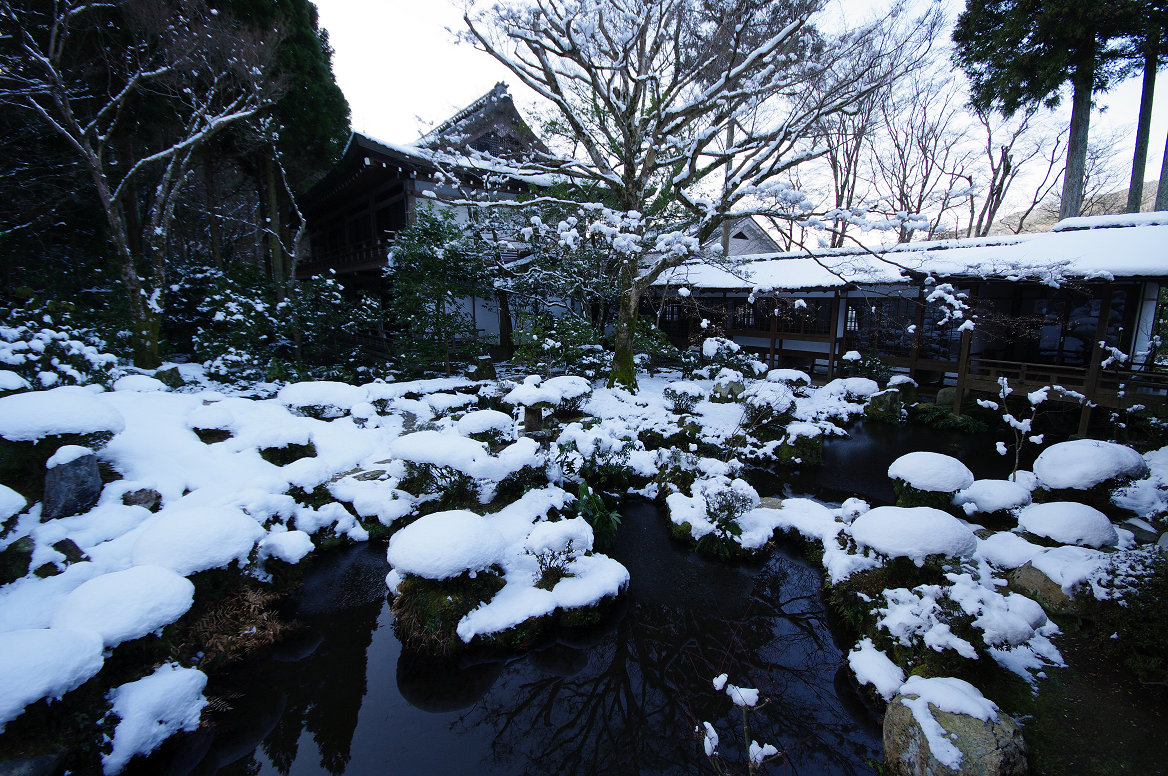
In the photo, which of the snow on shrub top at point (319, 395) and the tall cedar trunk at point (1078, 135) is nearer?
the snow on shrub top at point (319, 395)

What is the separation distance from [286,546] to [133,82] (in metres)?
11.0

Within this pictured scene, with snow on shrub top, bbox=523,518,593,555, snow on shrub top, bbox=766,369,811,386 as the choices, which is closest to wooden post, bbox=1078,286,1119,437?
snow on shrub top, bbox=766,369,811,386

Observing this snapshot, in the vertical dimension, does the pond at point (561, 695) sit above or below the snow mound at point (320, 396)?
below

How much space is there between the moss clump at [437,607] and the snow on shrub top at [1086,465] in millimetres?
7820

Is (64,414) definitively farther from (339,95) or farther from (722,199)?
(339,95)

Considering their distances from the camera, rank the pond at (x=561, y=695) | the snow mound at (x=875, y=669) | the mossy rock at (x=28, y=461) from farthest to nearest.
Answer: the mossy rock at (x=28, y=461) < the snow mound at (x=875, y=669) < the pond at (x=561, y=695)

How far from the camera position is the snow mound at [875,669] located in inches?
167

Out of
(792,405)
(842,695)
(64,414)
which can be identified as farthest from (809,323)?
(64,414)

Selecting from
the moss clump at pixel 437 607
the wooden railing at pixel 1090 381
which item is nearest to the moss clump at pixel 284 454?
the moss clump at pixel 437 607

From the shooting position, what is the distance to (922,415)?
40.0 ft

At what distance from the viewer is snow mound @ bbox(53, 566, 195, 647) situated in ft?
12.4

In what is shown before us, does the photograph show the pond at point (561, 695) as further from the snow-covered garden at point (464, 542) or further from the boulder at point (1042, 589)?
the boulder at point (1042, 589)

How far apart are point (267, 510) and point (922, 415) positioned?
1408cm

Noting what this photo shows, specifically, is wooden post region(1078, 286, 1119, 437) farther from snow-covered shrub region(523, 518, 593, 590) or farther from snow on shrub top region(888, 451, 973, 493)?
snow-covered shrub region(523, 518, 593, 590)
